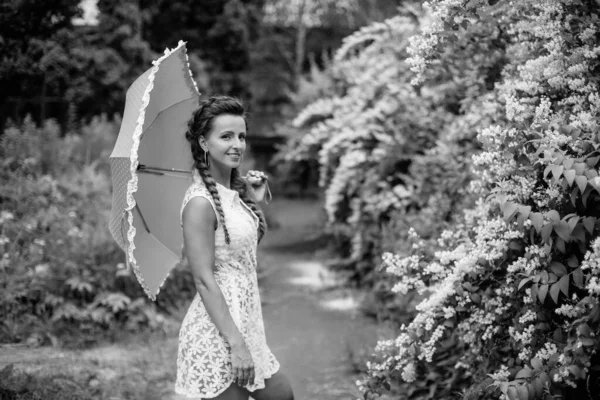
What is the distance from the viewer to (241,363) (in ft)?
8.98

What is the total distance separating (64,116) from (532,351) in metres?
6.83

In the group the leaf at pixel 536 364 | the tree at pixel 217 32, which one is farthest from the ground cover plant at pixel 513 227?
the tree at pixel 217 32

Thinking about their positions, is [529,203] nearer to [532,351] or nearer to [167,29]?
[532,351]

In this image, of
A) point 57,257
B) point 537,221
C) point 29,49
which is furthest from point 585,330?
point 29,49

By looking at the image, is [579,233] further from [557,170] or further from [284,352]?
[284,352]

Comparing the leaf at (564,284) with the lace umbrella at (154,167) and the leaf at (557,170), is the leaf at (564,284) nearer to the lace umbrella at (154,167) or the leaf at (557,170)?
the leaf at (557,170)

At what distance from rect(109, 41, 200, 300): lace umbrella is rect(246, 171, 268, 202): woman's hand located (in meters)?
0.32

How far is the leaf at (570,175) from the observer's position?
2.44m

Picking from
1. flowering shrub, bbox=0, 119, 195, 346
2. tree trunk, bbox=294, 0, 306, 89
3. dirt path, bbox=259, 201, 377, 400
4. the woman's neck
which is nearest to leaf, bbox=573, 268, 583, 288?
the woman's neck

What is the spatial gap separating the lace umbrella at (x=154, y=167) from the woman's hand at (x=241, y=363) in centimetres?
59

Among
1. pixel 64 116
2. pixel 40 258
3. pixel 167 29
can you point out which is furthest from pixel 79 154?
pixel 167 29

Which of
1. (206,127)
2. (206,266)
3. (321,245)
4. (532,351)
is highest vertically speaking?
(206,127)

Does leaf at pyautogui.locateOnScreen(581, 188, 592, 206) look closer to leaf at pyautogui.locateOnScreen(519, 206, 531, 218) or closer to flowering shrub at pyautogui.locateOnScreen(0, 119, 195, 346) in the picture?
leaf at pyautogui.locateOnScreen(519, 206, 531, 218)

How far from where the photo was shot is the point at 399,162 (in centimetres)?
717
